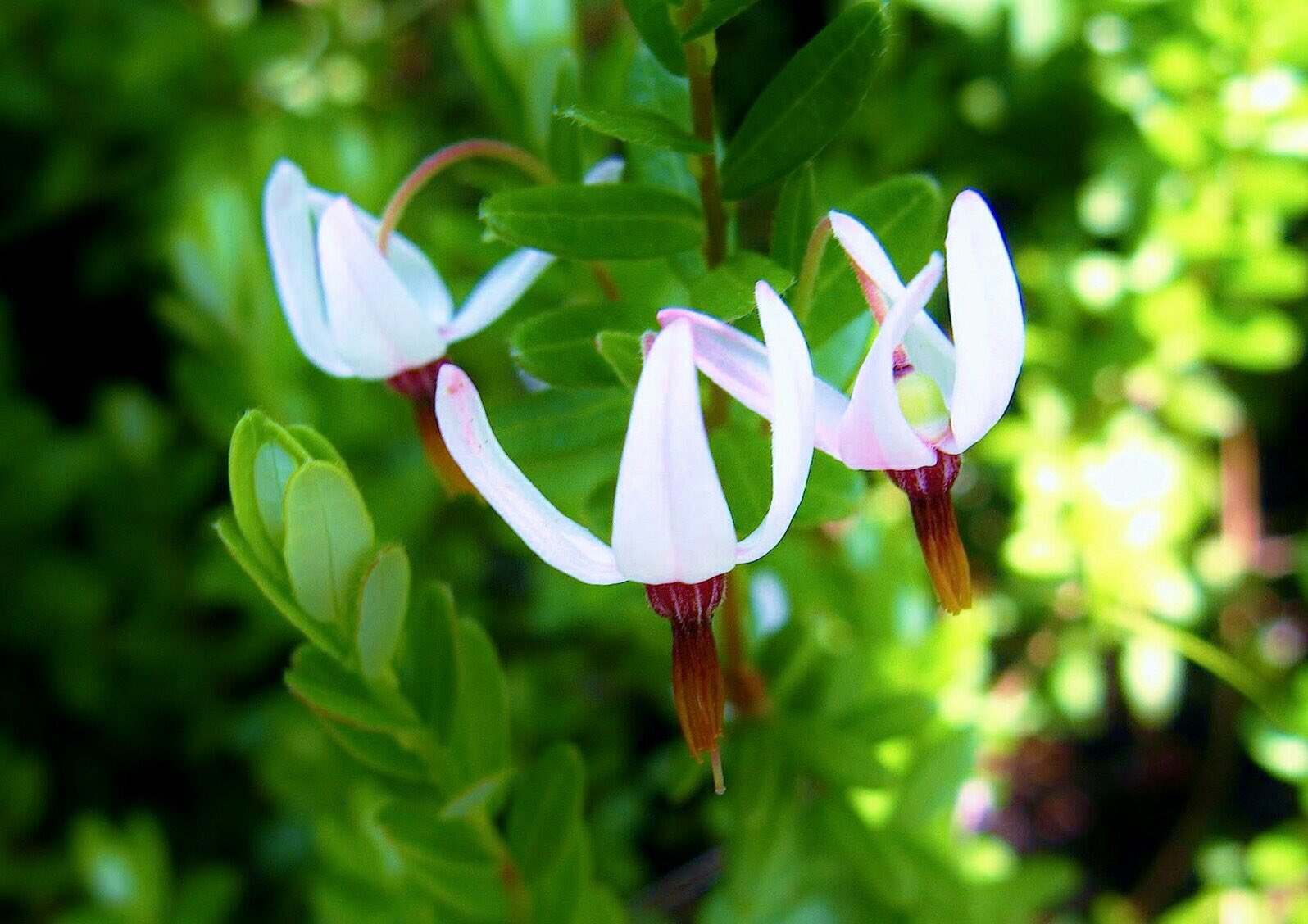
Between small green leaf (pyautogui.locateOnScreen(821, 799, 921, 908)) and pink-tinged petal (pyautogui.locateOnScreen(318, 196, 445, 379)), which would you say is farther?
small green leaf (pyautogui.locateOnScreen(821, 799, 921, 908))

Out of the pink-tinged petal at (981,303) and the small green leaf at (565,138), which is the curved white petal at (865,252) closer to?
the pink-tinged petal at (981,303)

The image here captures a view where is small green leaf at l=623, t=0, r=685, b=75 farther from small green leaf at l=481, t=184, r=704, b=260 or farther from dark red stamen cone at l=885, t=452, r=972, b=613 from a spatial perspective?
dark red stamen cone at l=885, t=452, r=972, b=613

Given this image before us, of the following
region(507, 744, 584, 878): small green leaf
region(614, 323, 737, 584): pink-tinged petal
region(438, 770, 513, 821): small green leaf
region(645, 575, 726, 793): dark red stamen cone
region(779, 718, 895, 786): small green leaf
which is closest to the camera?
region(614, 323, 737, 584): pink-tinged petal

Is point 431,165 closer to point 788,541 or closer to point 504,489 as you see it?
point 504,489

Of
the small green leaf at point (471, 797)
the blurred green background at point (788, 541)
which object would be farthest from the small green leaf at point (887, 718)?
the small green leaf at point (471, 797)

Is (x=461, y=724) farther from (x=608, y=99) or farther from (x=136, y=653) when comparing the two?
(x=136, y=653)

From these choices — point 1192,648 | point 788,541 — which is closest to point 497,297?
point 788,541

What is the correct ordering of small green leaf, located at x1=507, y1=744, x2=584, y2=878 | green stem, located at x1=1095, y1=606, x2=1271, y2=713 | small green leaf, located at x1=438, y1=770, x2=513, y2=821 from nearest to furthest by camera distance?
small green leaf, located at x1=438, y1=770, x2=513, y2=821 → small green leaf, located at x1=507, y1=744, x2=584, y2=878 → green stem, located at x1=1095, y1=606, x2=1271, y2=713

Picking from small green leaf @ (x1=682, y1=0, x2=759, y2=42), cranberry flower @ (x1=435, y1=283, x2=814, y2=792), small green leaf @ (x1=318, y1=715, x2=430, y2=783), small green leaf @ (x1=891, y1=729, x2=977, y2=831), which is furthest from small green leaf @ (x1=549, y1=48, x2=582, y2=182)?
small green leaf @ (x1=891, y1=729, x2=977, y2=831)
